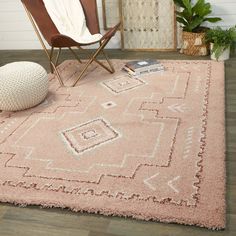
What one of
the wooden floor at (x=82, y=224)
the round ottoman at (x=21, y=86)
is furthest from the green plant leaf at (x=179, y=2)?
the wooden floor at (x=82, y=224)

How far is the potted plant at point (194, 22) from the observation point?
10.9ft

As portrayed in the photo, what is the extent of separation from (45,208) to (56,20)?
7.15ft

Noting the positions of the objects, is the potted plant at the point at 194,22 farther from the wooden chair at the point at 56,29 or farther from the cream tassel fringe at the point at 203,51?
the wooden chair at the point at 56,29

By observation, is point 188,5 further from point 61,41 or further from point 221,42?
point 61,41

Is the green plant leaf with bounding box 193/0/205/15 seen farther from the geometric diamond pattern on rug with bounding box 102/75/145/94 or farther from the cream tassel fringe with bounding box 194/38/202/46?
the geometric diamond pattern on rug with bounding box 102/75/145/94

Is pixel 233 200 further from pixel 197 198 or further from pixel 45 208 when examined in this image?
pixel 45 208

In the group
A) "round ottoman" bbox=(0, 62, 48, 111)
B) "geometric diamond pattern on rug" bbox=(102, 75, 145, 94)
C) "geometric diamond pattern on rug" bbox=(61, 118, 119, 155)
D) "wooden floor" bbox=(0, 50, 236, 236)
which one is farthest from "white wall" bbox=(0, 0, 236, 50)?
"wooden floor" bbox=(0, 50, 236, 236)

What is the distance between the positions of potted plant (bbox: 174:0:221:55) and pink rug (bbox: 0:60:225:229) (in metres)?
0.62

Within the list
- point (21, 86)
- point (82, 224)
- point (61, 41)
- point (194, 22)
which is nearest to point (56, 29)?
point (61, 41)

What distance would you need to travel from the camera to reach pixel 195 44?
3543 mm

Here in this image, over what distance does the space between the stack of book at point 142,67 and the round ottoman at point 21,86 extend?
0.88 metres

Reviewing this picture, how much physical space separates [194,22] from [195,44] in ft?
0.76

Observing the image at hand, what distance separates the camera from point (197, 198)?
1.61 m

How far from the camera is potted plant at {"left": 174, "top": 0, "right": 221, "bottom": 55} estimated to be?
3.33 meters
